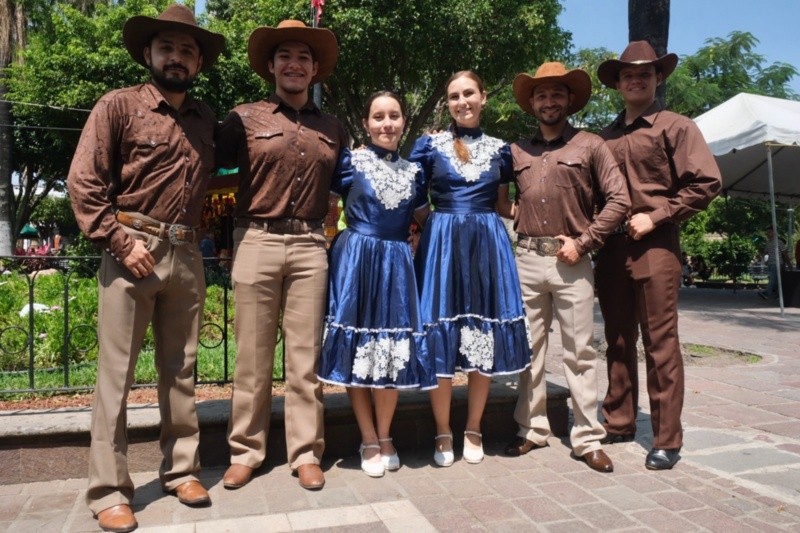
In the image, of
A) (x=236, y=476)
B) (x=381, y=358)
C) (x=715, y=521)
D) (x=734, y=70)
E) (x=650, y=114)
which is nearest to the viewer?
(x=715, y=521)

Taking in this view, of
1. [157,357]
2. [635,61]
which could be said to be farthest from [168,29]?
[635,61]

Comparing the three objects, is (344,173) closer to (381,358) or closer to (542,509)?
(381,358)

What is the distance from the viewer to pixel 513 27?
1500 centimetres

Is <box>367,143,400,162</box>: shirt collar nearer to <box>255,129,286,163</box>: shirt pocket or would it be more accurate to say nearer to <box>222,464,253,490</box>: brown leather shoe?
<box>255,129,286,163</box>: shirt pocket

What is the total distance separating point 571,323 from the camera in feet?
13.4

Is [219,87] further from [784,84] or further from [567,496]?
[784,84]

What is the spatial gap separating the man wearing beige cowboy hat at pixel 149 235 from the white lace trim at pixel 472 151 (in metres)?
1.34

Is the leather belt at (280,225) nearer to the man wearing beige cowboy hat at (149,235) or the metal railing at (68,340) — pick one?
the man wearing beige cowboy hat at (149,235)

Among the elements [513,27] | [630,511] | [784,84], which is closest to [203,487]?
[630,511]

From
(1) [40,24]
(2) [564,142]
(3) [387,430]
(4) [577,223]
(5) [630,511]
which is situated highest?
(1) [40,24]

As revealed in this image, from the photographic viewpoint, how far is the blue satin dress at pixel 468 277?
3924 mm

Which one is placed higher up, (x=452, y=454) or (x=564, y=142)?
(x=564, y=142)

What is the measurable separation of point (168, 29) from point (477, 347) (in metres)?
2.30

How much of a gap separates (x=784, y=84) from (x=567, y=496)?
20939mm
